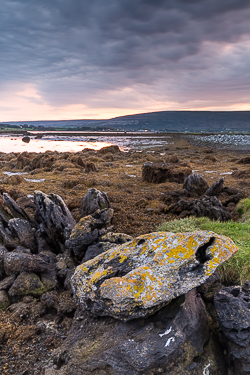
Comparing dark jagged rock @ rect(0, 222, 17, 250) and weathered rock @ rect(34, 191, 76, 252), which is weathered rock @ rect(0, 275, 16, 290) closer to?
dark jagged rock @ rect(0, 222, 17, 250)

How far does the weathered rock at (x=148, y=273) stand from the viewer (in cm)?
558

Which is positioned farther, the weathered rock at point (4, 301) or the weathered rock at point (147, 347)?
the weathered rock at point (4, 301)

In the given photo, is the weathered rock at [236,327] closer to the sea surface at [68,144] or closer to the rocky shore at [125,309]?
the rocky shore at [125,309]

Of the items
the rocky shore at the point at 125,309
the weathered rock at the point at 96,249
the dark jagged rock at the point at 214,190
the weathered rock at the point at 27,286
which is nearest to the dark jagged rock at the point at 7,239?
the rocky shore at the point at 125,309

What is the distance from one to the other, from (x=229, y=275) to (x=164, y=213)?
751cm

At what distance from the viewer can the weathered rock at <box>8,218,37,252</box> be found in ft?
36.2

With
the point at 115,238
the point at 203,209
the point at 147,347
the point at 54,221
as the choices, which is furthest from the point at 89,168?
the point at 147,347

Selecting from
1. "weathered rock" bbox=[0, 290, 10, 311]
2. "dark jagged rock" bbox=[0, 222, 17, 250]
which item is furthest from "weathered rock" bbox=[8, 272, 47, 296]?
"dark jagged rock" bbox=[0, 222, 17, 250]

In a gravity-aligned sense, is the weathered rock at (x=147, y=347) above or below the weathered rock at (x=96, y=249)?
below

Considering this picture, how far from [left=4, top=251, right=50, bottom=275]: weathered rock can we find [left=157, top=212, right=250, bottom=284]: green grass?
234 inches

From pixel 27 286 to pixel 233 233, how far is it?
8.43 meters

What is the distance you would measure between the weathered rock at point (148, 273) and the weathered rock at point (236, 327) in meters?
0.97

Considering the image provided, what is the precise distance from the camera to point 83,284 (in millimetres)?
6664

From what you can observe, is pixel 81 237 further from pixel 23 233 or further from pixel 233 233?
pixel 233 233
